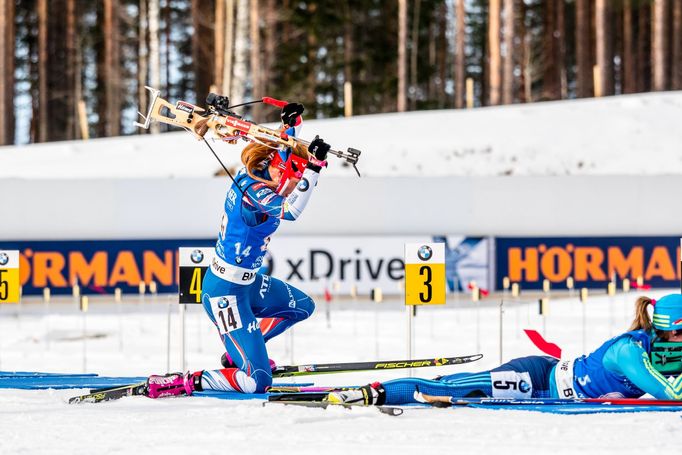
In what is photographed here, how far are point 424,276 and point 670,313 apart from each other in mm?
2302

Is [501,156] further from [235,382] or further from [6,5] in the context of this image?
[6,5]

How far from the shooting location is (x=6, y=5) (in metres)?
22.0

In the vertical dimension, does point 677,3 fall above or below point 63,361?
above

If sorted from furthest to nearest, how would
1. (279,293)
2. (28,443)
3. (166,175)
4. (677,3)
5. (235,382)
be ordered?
(677,3)
(166,175)
(279,293)
(235,382)
(28,443)

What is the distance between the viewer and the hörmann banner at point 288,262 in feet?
41.2

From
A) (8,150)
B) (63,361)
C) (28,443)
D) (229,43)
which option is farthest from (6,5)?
(28,443)

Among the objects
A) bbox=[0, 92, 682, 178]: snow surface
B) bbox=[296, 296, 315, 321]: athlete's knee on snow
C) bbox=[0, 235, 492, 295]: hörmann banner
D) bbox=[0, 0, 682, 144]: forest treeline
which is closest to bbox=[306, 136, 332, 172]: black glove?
bbox=[296, 296, 315, 321]: athlete's knee on snow

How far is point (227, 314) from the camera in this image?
5.68 metres

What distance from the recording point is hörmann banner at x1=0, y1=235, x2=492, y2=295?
1257 centimetres

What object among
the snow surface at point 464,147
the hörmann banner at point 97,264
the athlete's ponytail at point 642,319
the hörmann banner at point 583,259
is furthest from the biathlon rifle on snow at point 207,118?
the snow surface at point 464,147

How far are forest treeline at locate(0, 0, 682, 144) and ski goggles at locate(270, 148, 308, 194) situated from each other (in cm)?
1537

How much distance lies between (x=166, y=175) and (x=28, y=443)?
1052 cm

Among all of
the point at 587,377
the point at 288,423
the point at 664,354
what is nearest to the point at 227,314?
the point at 288,423

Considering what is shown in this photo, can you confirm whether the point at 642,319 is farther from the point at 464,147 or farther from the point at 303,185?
the point at 464,147
